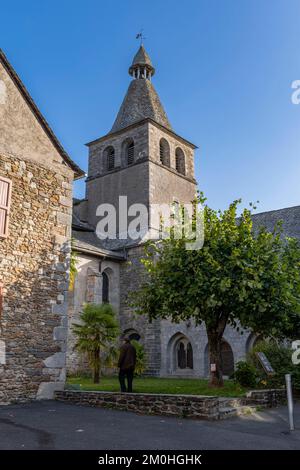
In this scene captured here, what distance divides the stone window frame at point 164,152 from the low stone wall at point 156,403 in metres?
23.9

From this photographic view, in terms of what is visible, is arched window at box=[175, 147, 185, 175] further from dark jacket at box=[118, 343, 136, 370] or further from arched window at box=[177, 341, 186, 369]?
dark jacket at box=[118, 343, 136, 370]

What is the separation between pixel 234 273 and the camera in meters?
12.5

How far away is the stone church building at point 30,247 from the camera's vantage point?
36.1ft

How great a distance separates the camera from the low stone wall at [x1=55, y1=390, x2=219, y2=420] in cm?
914

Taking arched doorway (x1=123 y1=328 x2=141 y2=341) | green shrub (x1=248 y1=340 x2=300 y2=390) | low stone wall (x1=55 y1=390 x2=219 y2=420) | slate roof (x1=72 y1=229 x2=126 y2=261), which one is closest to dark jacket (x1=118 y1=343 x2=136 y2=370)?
low stone wall (x1=55 y1=390 x2=219 y2=420)

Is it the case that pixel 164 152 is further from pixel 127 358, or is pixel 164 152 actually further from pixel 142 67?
pixel 127 358

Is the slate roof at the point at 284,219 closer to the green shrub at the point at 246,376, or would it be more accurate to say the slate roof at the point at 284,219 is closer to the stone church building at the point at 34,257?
the stone church building at the point at 34,257

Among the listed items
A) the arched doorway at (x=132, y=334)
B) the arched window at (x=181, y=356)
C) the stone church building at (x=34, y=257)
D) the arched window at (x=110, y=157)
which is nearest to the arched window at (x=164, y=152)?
the arched window at (x=110, y=157)

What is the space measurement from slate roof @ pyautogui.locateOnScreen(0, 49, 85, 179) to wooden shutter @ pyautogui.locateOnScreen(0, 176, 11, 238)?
2218 millimetres

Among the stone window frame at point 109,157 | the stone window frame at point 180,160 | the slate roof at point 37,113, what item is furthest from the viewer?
the stone window frame at point 180,160

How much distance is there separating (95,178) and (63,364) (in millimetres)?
23056

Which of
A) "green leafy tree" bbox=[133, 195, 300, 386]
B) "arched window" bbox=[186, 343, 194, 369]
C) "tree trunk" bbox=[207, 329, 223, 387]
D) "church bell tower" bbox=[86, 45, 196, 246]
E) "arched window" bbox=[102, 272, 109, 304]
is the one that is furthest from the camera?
"church bell tower" bbox=[86, 45, 196, 246]
